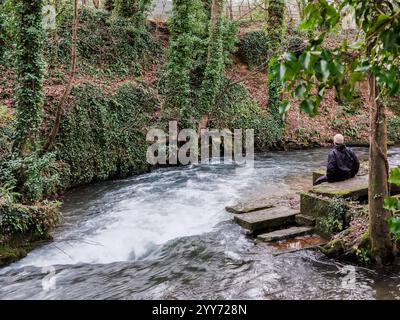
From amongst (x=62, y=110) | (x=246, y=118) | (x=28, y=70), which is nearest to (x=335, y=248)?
(x=28, y=70)

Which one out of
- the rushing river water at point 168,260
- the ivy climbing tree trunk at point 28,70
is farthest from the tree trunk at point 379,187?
the ivy climbing tree trunk at point 28,70

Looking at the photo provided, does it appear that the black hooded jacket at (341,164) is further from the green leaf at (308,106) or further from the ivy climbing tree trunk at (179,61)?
the ivy climbing tree trunk at (179,61)

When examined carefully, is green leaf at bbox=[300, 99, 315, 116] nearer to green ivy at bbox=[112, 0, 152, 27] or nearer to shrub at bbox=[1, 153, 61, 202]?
→ shrub at bbox=[1, 153, 61, 202]

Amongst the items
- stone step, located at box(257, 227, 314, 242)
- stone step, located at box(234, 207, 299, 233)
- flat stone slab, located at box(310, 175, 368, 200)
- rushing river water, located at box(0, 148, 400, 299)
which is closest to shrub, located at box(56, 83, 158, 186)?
rushing river water, located at box(0, 148, 400, 299)

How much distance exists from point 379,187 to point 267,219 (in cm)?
262

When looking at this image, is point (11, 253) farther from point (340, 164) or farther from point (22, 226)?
point (340, 164)

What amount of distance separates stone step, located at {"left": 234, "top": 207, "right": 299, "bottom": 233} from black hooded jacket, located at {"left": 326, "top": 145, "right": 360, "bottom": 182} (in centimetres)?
114

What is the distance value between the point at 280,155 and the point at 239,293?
1266 cm

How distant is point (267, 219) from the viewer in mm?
8008

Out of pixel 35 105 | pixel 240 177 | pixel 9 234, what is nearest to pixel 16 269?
pixel 9 234

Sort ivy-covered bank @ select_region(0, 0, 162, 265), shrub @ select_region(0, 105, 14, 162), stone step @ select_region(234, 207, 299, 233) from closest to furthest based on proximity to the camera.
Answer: stone step @ select_region(234, 207, 299, 233)
ivy-covered bank @ select_region(0, 0, 162, 265)
shrub @ select_region(0, 105, 14, 162)

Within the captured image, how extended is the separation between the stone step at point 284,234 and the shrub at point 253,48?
16036 millimetres

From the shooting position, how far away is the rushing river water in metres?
5.75
